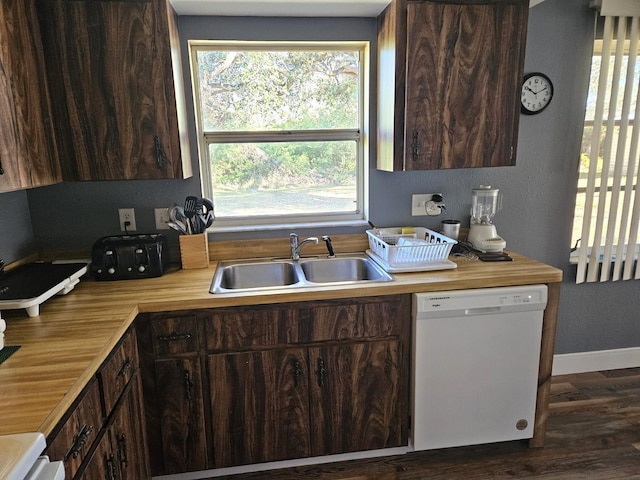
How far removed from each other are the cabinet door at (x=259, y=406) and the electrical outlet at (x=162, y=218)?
83 cm

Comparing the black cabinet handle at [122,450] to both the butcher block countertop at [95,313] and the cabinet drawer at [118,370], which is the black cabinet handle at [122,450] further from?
the butcher block countertop at [95,313]

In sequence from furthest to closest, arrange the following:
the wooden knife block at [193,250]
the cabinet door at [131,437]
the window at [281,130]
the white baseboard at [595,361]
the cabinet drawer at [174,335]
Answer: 1. the white baseboard at [595,361]
2. the window at [281,130]
3. the wooden knife block at [193,250]
4. the cabinet drawer at [174,335]
5. the cabinet door at [131,437]

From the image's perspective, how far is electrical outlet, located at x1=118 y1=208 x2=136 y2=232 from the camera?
2150 millimetres

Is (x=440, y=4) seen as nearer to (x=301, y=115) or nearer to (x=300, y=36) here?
(x=300, y=36)

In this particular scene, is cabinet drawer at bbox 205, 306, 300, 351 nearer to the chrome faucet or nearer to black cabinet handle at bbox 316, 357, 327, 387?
black cabinet handle at bbox 316, 357, 327, 387

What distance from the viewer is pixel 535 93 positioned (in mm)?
2295

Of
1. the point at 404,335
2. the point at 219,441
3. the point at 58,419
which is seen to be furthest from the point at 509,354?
the point at 58,419

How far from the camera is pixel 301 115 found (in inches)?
88.4

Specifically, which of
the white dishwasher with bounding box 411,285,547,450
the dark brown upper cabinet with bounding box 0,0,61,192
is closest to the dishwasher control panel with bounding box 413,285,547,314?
the white dishwasher with bounding box 411,285,547,450

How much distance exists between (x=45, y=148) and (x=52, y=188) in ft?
1.55

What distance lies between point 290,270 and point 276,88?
38.7 inches

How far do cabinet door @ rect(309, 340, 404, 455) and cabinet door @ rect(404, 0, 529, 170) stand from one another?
3.09ft

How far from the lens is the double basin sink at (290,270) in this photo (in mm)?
2141

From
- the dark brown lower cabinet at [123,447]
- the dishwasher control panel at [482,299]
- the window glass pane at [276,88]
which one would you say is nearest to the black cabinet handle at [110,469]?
the dark brown lower cabinet at [123,447]
